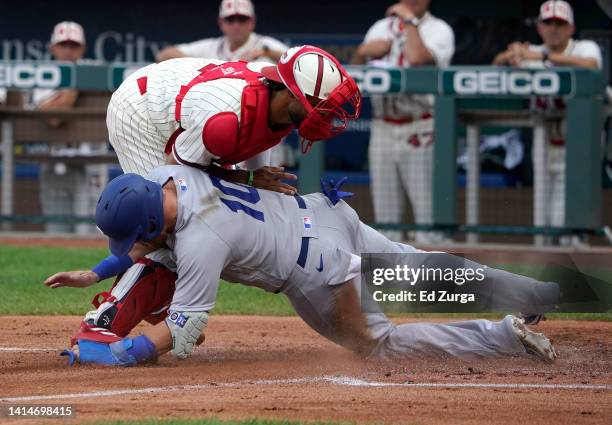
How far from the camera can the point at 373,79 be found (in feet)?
34.7

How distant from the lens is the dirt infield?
443cm

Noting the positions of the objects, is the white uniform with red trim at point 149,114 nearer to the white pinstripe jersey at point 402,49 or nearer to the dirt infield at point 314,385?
the dirt infield at point 314,385

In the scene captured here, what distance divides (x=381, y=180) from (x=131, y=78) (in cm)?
475

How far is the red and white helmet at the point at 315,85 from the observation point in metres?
5.29

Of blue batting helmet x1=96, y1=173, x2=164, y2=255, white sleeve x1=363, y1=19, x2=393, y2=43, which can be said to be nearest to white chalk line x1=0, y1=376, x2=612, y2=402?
blue batting helmet x1=96, y1=173, x2=164, y2=255

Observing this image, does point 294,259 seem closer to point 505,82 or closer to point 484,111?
point 505,82

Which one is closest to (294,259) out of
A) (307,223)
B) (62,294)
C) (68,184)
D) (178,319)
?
(307,223)

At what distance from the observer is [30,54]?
1437 centimetres

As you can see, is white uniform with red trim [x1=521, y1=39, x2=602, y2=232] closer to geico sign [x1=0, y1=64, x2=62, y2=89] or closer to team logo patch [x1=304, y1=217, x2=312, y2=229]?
geico sign [x1=0, y1=64, x2=62, y2=89]

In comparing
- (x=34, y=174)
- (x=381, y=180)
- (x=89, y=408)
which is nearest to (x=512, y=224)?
(x=381, y=180)

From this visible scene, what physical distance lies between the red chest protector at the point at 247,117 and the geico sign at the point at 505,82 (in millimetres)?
5039

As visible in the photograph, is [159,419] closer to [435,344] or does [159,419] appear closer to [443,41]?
[435,344]

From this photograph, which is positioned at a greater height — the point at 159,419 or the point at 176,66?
the point at 176,66

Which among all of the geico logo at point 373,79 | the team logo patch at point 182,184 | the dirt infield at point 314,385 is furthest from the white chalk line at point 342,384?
the geico logo at point 373,79
